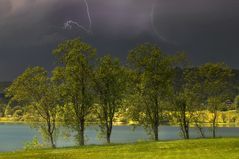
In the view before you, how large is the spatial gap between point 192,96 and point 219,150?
111 feet

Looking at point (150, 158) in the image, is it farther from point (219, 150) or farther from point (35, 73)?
point (35, 73)

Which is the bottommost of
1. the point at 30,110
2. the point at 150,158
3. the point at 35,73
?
the point at 150,158

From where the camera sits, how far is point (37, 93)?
8262 centimetres

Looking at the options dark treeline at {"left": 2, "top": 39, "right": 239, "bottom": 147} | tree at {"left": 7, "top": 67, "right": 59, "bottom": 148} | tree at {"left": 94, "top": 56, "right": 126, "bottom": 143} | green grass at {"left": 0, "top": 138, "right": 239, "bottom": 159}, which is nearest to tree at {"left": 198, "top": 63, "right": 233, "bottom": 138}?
dark treeline at {"left": 2, "top": 39, "right": 239, "bottom": 147}

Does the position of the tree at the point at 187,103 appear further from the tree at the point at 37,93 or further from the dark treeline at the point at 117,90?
the tree at the point at 37,93

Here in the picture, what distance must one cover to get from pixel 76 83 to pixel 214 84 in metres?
28.0

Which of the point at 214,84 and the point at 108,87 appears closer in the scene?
the point at 108,87

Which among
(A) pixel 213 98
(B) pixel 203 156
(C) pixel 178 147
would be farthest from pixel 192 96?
(B) pixel 203 156

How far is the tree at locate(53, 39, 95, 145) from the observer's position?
78.9m

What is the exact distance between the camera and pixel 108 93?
262 ft

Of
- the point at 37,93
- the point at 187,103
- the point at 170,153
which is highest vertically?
the point at 37,93

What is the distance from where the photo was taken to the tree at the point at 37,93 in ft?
269

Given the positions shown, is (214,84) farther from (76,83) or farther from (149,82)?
(76,83)

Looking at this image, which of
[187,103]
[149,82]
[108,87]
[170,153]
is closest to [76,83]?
[108,87]
